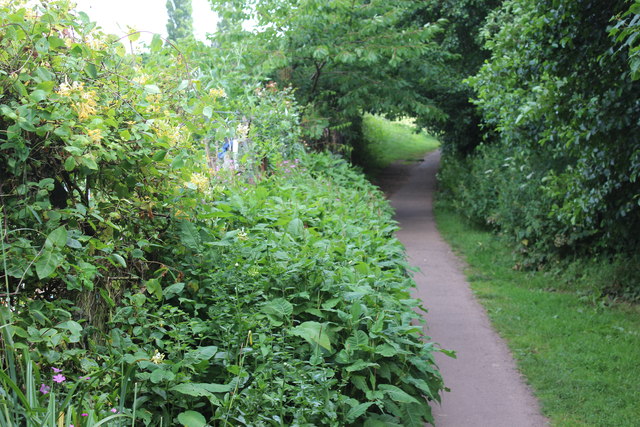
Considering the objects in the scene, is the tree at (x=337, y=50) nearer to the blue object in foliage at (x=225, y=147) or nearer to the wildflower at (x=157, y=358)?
the blue object in foliage at (x=225, y=147)

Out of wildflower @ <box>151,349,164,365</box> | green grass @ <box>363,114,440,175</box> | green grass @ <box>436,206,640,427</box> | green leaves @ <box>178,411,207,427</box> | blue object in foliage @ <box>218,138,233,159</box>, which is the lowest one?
green grass @ <box>363,114,440,175</box>

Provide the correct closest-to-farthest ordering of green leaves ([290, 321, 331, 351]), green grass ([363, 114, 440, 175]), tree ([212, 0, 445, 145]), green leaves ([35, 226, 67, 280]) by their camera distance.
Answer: green leaves ([35, 226, 67, 280]) → green leaves ([290, 321, 331, 351]) → tree ([212, 0, 445, 145]) → green grass ([363, 114, 440, 175])

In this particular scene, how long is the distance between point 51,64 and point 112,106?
0.39m

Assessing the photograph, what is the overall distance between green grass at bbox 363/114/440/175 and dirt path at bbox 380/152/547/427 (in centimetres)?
1730

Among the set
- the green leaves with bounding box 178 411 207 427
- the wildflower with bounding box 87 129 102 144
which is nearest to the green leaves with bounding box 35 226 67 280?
the wildflower with bounding box 87 129 102 144

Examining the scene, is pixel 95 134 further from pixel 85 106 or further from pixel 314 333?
pixel 314 333

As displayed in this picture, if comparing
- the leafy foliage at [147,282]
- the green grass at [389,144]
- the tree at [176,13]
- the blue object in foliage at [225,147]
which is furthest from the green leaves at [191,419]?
the tree at [176,13]

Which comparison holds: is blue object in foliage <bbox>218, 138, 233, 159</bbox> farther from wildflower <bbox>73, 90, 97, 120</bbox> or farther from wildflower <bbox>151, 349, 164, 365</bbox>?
wildflower <bbox>151, 349, 164, 365</bbox>

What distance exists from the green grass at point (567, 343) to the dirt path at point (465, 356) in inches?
6.9

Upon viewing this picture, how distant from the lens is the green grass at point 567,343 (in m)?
5.41

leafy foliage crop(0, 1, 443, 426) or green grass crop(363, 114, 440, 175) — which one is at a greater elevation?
leafy foliage crop(0, 1, 443, 426)

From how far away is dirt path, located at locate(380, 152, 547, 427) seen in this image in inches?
205

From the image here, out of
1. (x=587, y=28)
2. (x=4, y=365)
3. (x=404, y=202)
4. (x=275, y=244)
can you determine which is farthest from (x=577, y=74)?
(x=404, y=202)

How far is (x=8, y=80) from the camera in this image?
2.92 metres
